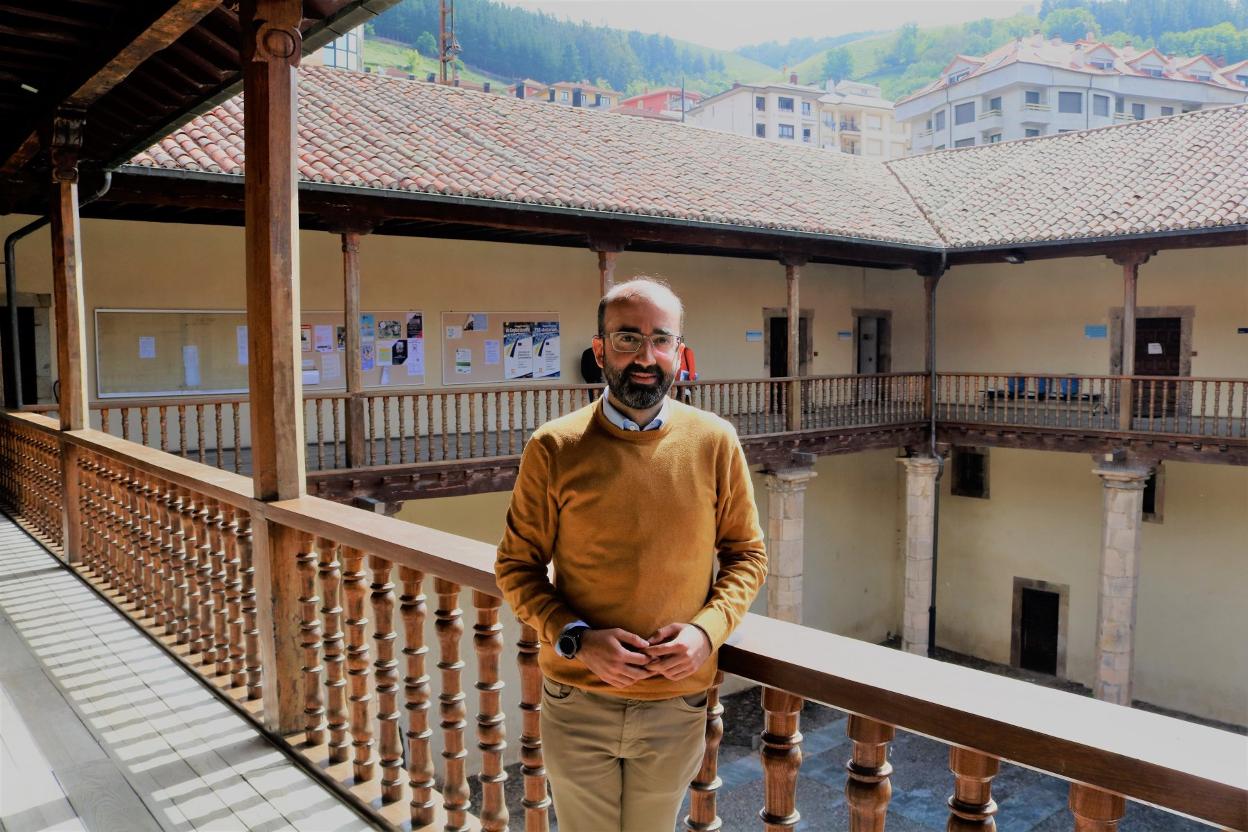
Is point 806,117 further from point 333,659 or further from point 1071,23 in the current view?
point 333,659

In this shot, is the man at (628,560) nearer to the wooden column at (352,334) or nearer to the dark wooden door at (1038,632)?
the wooden column at (352,334)

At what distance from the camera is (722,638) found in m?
1.74

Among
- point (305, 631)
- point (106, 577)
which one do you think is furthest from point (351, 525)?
point (106, 577)

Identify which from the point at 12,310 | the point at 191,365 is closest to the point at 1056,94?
the point at 191,365

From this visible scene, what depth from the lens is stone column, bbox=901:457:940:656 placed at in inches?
634

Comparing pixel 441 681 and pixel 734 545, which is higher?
pixel 734 545

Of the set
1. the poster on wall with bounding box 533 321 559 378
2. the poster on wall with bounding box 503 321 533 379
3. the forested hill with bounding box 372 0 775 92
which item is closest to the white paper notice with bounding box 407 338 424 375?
the poster on wall with bounding box 503 321 533 379

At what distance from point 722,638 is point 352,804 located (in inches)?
69.4

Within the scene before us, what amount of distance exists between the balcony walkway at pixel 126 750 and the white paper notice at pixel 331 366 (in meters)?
7.77

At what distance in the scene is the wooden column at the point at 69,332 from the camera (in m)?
6.42

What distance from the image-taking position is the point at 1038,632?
17781 millimetres

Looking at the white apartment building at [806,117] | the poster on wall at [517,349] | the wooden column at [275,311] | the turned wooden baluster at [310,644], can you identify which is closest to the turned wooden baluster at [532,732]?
the turned wooden baluster at [310,644]

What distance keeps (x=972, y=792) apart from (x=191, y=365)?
11.7 meters

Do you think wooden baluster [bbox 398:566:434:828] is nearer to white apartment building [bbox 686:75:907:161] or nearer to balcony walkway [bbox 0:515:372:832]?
balcony walkway [bbox 0:515:372:832]
